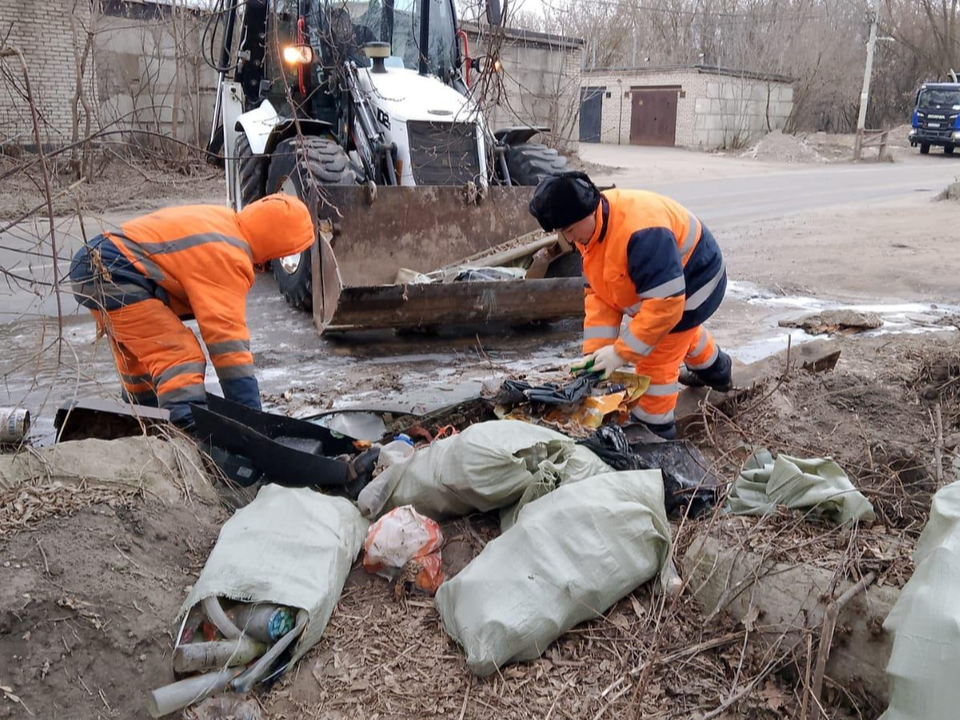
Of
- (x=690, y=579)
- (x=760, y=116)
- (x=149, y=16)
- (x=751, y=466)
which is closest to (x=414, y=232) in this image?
(x=751, y=466)

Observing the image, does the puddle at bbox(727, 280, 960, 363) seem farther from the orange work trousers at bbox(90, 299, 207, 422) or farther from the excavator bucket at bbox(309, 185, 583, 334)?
the orange work trousers at bbox(90, 299, 207, 422)

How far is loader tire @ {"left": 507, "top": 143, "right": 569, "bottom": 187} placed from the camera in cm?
683

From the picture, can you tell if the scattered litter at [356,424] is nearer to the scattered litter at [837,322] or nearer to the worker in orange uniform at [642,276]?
the worker in orange uniform at [642,276]

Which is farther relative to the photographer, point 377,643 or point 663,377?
point 663,377

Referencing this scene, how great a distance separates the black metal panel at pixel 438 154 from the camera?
6031 millimetres

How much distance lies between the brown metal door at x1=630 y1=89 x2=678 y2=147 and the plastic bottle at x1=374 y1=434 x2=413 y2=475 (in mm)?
29215

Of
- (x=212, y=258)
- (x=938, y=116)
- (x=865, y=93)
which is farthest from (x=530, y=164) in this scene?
(x=938, y=116)

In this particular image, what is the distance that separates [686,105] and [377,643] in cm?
2994

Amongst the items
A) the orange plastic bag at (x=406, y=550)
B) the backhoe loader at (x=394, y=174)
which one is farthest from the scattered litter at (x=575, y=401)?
the backhoe loader at (x=394, y=174)

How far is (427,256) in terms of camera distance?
596cm

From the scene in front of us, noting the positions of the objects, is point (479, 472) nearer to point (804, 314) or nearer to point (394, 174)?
point (394, 174)

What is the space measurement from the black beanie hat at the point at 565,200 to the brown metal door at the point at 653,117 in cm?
2878

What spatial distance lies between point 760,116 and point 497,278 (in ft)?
92.7

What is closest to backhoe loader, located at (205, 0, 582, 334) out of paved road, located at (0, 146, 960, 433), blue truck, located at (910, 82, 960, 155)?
paved road, located at (0, 146, 960, 433)
